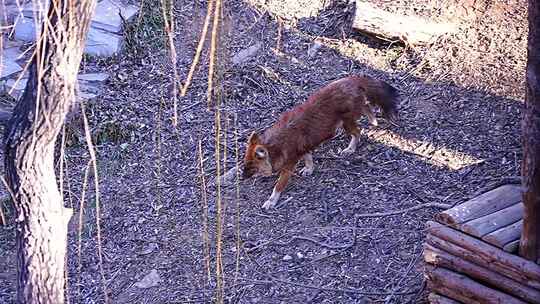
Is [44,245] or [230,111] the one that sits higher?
[44,245]

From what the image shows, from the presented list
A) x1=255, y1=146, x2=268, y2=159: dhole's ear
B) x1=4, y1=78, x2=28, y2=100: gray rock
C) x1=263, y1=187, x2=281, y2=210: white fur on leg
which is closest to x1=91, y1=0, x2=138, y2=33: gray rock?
x1=4, y1=78, x2=28, y2=100: gray rock

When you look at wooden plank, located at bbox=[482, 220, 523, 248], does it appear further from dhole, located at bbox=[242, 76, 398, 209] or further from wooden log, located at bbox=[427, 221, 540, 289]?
dhole, located at bbox=[242, 76, 398, 209]

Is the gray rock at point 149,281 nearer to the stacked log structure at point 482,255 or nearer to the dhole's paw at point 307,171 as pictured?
the dhole's paw at point 307,171

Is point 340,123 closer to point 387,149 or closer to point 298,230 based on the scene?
point 387,149

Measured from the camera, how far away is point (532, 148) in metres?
4.10

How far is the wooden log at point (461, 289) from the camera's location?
14.6 feet

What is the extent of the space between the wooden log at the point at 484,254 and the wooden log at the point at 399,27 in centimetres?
300

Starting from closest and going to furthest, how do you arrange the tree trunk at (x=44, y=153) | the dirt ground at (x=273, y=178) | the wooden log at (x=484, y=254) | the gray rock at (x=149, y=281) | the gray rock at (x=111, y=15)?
the tree trunk at (x=44, y=153) → the wooden log at (x=484, y=254) → the dirt ground at (x=273, y=178) → the gray rock at (x=149, y=281) → the gray rock at (x=111, y=15)

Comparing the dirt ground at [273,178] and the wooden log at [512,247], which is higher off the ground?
the wooden log at [512,247]

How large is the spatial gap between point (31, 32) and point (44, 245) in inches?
175

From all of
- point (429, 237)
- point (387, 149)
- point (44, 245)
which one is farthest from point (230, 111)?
point (44, 245)

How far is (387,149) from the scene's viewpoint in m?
6.60

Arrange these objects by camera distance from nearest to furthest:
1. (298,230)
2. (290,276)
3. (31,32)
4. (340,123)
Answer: (290,276), (298,230), (340,123), (31,32)

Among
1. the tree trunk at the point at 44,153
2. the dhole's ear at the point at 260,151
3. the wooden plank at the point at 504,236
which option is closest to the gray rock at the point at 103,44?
the dhole's ear at the point at 260,151
